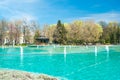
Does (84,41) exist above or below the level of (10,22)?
below

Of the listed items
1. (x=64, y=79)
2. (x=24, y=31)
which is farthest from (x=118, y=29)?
(x=64, y=79)

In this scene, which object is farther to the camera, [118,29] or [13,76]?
[118,29]

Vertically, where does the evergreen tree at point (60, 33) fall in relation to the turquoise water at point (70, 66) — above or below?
above

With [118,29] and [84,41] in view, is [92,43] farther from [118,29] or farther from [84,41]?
[118,29]

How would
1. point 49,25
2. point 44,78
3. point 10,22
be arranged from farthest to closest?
1. point 49,25
2. point 10,22
3. point 44,78

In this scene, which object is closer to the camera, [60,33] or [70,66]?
[70,66]

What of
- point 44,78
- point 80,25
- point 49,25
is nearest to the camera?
point 44,78

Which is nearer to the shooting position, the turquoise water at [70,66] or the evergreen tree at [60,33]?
the turquoise water at [70,66]

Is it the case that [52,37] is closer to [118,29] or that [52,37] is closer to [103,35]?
[103,35]

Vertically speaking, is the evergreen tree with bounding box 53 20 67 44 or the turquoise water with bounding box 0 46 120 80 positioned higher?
the evergreen tree with bounding box 53 20 67 44

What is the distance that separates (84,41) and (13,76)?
5826 centimetres

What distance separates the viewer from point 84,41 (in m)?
65.1

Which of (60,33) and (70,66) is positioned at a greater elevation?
(60,33)

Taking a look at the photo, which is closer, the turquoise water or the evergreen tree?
the turquoise water
